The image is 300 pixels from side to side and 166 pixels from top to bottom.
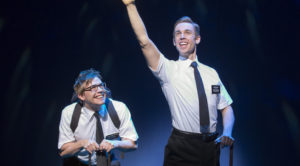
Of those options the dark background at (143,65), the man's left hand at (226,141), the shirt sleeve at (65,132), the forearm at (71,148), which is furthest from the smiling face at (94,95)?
the dark background at (143,65)

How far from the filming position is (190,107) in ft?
6.03

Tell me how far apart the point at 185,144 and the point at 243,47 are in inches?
67.1

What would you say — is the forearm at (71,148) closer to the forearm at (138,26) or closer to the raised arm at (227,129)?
the forearm at (138,26)

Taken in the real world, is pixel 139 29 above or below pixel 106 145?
above

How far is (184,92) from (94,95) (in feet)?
2.11

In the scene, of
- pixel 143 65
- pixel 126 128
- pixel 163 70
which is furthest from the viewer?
pixel 143 65

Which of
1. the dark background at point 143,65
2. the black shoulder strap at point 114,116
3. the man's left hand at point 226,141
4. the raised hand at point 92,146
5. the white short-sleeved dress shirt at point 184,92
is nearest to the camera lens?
the raised hand at point 92,146

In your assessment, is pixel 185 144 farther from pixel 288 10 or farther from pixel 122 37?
pixel 288 10

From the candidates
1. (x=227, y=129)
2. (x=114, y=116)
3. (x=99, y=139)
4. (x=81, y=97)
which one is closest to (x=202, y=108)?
(x=227, y=129)

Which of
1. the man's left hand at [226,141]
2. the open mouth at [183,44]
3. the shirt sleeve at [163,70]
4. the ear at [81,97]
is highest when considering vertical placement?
the open mouth at [183,44]

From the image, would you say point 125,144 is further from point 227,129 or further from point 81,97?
point 227,129

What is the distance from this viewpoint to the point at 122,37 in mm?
3158

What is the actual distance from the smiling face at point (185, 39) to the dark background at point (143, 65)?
1.16 metres

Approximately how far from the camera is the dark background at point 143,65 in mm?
3008
